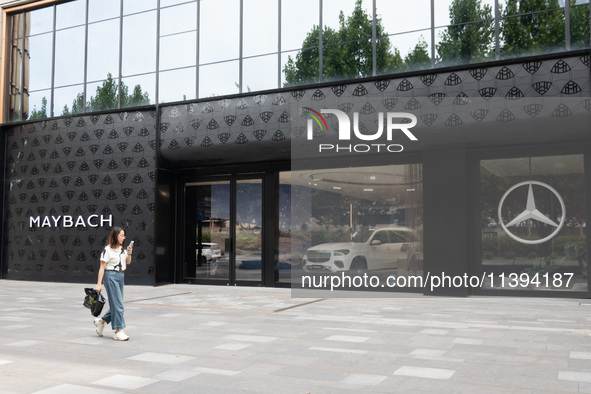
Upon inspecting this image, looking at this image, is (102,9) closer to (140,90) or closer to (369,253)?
(140,90)

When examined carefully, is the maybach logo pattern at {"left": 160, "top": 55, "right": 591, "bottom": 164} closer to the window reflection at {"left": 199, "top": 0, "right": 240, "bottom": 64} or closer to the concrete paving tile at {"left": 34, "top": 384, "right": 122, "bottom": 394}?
the window reflection at {"left": 199, "top": 0, "right": 240, "bottom": 64}

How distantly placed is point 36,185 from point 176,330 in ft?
40.1

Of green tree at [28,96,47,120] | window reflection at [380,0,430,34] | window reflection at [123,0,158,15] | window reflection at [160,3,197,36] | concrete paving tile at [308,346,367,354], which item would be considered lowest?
concrete paving tile at [308,346,367,354]

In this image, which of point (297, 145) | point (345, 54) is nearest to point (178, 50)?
point (297, 145)

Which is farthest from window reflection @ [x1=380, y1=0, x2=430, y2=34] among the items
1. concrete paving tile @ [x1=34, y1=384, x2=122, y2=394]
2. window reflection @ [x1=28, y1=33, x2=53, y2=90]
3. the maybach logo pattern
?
concrete paving tile @ [x1=34, y1=384, x2=122, y2=394]

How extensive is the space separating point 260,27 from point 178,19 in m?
2.79

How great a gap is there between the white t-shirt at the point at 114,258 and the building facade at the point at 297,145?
7641mm

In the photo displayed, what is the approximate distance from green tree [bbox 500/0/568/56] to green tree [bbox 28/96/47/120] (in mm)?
14222

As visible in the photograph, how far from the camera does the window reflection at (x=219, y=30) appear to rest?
16.5m

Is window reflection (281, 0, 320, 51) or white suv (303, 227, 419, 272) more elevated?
window reflection (281, 0, 320, 51)

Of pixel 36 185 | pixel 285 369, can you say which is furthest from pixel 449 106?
pixel 36 185

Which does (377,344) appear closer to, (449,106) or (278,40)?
(449,106)

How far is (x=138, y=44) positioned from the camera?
58.0 feet

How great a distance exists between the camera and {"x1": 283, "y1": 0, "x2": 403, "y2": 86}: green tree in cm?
1457
